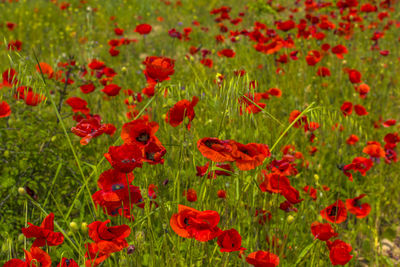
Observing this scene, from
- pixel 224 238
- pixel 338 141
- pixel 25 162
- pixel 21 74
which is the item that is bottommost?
pixel 338 141

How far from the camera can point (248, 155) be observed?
39.7 inches

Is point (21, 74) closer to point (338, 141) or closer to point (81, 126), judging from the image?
point (81, 126)

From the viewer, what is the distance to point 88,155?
2.28 m

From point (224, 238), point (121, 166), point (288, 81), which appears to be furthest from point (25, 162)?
point (288, 81)

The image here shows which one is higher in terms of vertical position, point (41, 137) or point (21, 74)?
point (21, 74)

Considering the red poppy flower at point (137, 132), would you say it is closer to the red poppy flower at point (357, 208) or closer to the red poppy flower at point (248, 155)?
the red poppy flower at point (248, 155)

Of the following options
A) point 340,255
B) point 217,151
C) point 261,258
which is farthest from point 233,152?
point 340,255

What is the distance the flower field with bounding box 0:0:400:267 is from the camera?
1028 millimetres

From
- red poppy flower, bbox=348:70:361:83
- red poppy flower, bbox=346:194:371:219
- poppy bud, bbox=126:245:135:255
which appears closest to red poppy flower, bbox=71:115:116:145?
poppy bud, bbox=126:245:135:255

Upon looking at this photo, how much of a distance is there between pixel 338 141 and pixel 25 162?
214cm

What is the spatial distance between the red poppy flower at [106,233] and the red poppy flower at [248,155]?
378 millimetres

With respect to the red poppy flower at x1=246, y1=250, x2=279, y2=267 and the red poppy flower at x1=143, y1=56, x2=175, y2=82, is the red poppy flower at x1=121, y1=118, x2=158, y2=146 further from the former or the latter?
the red poppy flower at x1=246, y1=250, x2=279, y2=267

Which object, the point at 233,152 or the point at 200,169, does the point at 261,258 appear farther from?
the point at 200,169

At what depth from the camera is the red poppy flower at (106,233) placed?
935 mm
